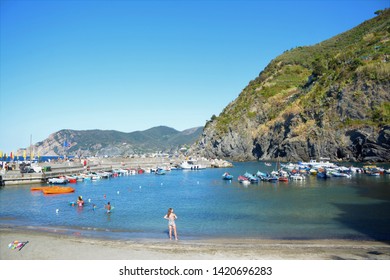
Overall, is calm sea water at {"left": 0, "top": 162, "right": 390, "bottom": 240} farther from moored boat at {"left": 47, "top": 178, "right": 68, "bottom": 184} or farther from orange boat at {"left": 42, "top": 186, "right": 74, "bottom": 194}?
moored boat at {"left": 47, "top": 178, "right": 68, "bottom": 184}

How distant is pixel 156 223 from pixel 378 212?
74.8 ft

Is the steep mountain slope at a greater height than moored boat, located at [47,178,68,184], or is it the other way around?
the steep mountain slope

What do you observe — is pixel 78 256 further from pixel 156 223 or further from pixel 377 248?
pixel 377 248

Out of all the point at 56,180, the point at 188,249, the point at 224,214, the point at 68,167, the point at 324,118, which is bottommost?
the point at 224,214

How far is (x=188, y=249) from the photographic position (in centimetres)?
2091

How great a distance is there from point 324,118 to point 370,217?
89.5 m

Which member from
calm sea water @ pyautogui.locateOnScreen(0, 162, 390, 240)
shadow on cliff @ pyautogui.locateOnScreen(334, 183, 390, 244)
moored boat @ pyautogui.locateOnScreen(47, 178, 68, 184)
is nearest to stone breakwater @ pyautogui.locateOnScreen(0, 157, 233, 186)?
moored boat @ pyautogui.locateOnScreen(47, 178, 68, 184)

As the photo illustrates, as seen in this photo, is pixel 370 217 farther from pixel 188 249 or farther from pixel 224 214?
pixel 188 249

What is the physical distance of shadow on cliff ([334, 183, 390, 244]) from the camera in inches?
993

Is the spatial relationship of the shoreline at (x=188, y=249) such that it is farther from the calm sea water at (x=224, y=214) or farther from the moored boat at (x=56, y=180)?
the moored boat at (x=56, y=180)

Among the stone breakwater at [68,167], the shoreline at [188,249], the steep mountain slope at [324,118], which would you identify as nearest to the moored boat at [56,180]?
the stone breakwater at [68,167]

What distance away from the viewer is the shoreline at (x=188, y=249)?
60.1ft

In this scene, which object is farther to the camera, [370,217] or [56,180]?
[56,180]

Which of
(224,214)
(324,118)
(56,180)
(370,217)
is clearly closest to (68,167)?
(56,180)
